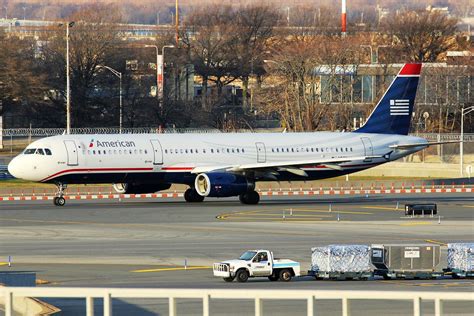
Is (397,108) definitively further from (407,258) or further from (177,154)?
(407,258)

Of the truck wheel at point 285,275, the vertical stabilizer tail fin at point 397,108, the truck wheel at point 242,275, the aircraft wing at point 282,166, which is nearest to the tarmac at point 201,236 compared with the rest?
the truck wheel at point 242,275

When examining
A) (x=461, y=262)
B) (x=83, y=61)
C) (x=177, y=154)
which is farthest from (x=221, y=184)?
(x=83, y=61)

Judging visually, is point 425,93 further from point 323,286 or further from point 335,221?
point 323,286

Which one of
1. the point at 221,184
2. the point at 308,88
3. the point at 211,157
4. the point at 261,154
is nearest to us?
the point at 221,184

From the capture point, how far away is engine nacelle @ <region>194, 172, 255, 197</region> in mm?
62375

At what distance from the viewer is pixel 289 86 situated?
127 m

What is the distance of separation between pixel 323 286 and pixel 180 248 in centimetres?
1181

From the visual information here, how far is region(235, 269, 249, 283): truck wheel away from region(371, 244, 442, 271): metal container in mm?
4121

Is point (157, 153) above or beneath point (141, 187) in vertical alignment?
above

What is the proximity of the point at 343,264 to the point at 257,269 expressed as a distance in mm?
2689

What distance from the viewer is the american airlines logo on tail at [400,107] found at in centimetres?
7089

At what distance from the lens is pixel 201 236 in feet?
163

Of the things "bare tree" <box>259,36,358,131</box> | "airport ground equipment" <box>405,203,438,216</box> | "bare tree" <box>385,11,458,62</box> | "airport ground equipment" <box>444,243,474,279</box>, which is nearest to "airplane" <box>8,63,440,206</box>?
"airport ground equipment" <box>405,203,438,216</box>

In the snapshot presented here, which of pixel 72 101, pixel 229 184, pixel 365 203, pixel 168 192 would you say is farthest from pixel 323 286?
pixel 72 101
